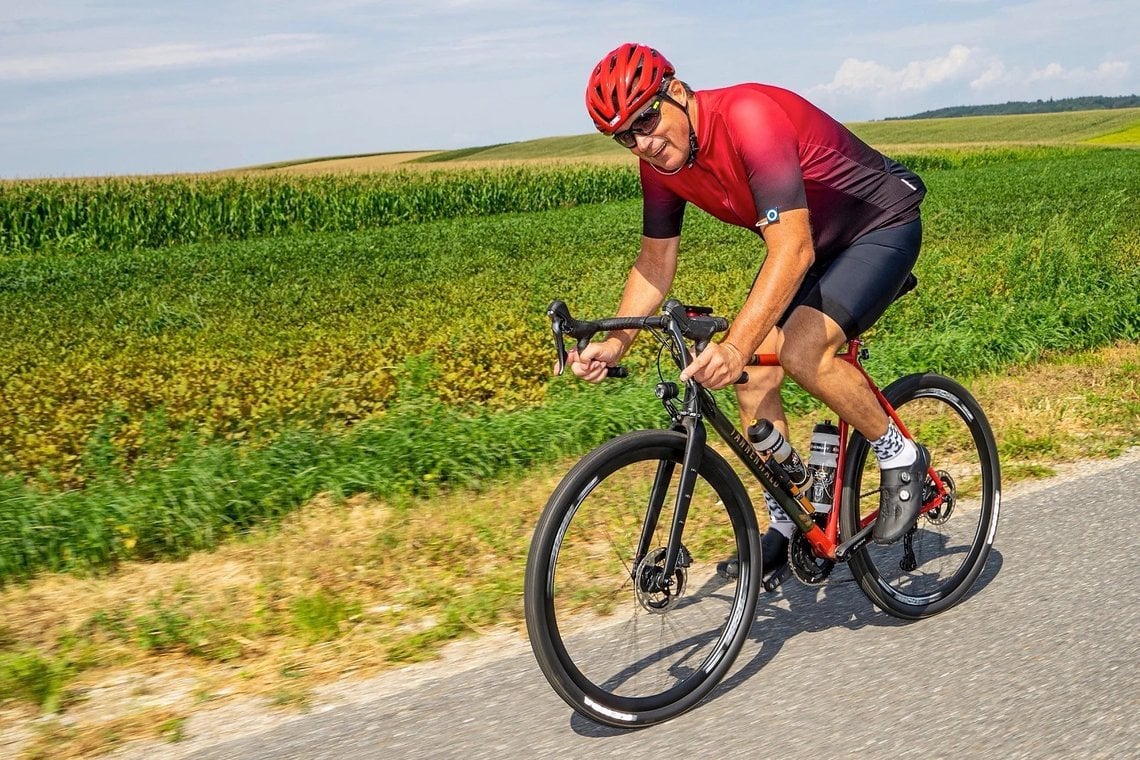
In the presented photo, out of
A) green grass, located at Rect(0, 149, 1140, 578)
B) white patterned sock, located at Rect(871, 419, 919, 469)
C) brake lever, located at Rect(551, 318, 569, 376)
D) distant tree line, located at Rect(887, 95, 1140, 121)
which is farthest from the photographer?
distant tree line, located at Rect(887, 95, 1140, 121)

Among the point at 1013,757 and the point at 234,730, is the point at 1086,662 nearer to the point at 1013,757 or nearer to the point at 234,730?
the point at 1013,757

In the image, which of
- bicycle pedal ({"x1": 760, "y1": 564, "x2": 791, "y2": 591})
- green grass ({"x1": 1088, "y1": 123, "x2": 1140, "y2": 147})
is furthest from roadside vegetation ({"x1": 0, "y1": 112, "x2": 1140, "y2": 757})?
green grass ({"x1": 1088, "y1": 123, "x2": 1140, "y2": 147})

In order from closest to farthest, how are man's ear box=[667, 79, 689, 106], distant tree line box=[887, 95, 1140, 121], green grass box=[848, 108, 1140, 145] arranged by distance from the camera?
man's ear box=[667, 79, 689, 106], green grass box=[848, 108, 1140, 145], distant tree line box=[887, 95, 1140, 121]

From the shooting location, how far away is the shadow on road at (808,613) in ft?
12.1

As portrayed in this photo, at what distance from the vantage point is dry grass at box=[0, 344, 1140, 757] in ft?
11.4

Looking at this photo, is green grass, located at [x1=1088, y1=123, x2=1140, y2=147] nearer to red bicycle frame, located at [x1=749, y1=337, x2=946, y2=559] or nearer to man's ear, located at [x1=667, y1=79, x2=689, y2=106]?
red bicycle frame, located at [x1=749, y1=337, x2=946, y2=559]

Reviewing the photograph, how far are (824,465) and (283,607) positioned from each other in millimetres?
2174

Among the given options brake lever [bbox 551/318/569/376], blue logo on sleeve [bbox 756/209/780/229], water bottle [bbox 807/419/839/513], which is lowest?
water bottle [bbox 807/419/839/513]

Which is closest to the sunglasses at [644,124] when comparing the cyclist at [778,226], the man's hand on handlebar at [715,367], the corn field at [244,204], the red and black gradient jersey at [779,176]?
the cyclist at [778,226]

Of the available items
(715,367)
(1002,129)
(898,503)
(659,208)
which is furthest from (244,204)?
(1002,129)

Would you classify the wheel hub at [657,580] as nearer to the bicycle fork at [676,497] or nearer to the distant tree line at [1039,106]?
the bicycle fork at [676,497]

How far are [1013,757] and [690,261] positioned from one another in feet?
44.4

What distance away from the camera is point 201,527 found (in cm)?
527

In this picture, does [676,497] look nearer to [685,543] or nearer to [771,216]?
[685,543]
